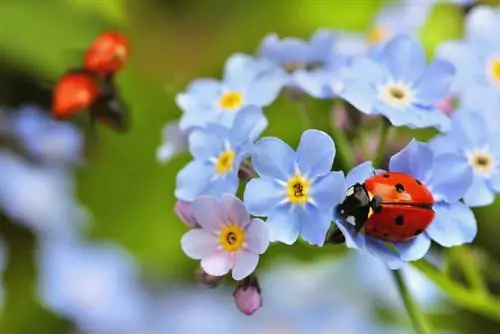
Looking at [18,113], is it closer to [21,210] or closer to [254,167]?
[21,210]

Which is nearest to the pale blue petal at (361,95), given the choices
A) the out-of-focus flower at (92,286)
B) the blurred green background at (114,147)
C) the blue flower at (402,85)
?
the blue flower at (402,85)

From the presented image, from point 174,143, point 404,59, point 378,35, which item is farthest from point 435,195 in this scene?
point 378,35

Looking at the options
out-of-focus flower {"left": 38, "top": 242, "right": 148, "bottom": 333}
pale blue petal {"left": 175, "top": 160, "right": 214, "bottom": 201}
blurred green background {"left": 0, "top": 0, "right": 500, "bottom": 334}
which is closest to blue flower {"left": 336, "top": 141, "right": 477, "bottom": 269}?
pale blue petal {"left": 175, "top": 160, "right": 214, "bottom": 201}

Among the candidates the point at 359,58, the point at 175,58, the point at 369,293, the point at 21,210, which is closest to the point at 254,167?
the point at 359,58

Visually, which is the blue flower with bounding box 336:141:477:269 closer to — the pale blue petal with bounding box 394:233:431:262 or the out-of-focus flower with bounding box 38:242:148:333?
the pale blue petal with bounding box 394:233:431:262

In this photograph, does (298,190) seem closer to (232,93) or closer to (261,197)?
(261,197)

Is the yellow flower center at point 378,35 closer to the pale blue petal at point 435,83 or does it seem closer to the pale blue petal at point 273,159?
→ the pale blue petal at point 435,83

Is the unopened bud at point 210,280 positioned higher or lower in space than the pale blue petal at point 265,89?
lower
